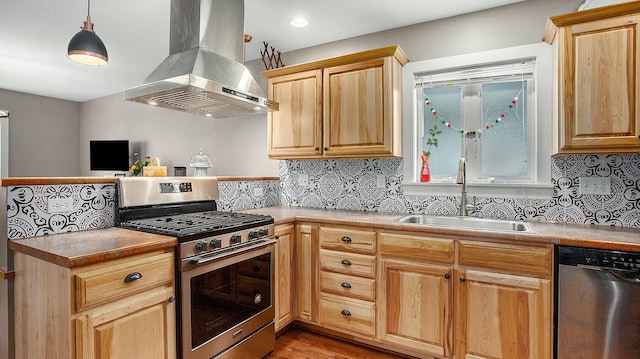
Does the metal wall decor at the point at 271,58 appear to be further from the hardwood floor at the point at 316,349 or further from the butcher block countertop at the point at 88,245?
the hardwood floor at the point at 316,349

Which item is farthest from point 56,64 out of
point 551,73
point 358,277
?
point 551,73

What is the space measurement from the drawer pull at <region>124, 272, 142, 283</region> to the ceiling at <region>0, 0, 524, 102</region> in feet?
6.64

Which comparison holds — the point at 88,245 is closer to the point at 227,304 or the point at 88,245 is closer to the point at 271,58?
the point at 227,304

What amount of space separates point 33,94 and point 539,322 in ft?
24.5

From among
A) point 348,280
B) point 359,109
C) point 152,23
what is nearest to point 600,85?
point 359,109

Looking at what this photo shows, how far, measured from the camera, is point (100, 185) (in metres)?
1.89

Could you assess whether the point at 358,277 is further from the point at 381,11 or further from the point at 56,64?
the point at 56,64

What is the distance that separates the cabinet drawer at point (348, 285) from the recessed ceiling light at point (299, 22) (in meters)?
2.02

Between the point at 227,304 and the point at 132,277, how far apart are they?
63 centimetres

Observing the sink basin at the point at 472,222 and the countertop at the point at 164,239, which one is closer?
the countertop at the point at 164,239

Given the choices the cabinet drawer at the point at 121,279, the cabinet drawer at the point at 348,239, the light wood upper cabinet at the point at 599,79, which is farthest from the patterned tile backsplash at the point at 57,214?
the light wood upper cabinet at the point at 599,79

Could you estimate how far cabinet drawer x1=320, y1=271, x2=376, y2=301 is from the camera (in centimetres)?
220

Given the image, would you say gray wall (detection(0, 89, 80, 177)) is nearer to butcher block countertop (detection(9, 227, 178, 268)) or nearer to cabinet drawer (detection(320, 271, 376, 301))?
butcher block countertop (detection(9, 227, 178, 268))

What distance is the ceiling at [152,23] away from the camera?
2.47 meters
